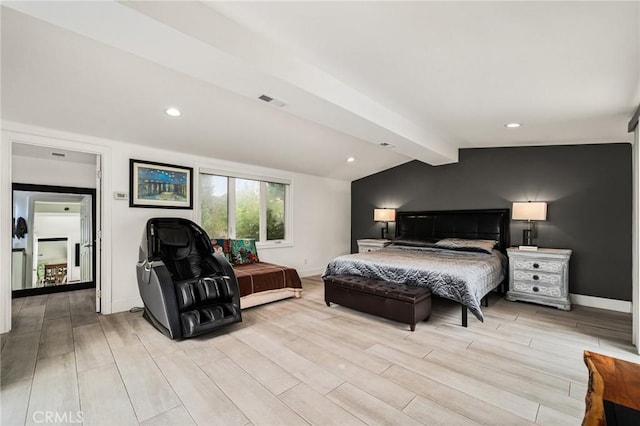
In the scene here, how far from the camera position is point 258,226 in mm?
5426

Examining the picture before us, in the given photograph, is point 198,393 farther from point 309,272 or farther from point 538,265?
point 538,265

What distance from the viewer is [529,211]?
163 inches

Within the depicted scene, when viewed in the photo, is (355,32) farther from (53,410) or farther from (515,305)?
(515,305)

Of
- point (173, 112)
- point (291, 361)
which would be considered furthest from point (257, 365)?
point (173, 112)

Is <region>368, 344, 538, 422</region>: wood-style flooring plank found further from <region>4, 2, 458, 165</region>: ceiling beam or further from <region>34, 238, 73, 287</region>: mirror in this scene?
<region>34, 238, 73, 287</region>: mirror

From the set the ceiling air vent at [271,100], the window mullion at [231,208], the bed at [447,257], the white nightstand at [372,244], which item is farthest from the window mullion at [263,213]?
the ceiling air vent at [271,100]

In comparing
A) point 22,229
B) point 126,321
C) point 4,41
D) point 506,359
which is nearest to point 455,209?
point 506,359

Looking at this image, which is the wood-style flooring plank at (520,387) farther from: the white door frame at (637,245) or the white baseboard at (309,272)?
the white baseboard at (309,272)

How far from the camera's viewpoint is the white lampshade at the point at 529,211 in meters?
4.10

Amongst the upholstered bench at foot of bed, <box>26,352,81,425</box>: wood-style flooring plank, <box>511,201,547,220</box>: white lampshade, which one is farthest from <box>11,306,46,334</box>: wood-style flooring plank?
<box>511,201,547,220</box>: white lampshade

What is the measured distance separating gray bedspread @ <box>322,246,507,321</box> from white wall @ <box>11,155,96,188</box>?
435 centimetres

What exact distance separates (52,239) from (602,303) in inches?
332

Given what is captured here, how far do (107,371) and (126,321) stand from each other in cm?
126

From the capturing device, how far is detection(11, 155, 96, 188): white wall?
13.9 feet
